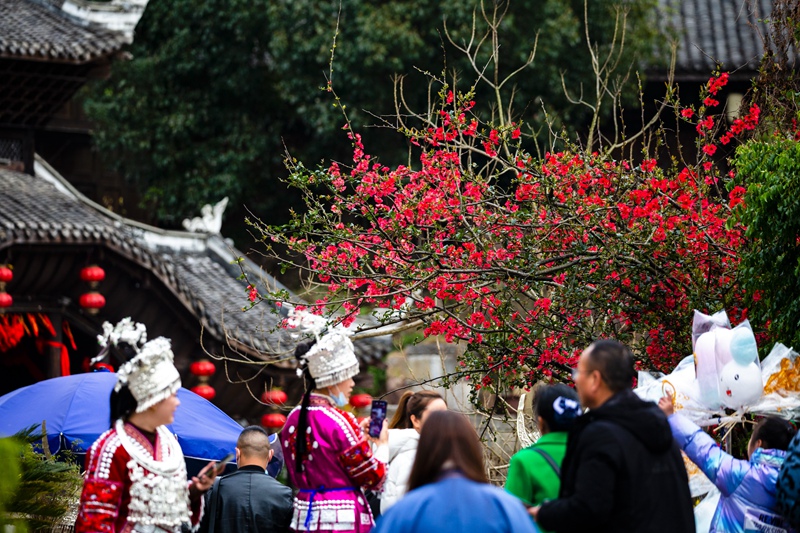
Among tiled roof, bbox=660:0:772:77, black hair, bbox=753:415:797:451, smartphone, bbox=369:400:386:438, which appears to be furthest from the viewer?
tiled roof, bbox=660:0:772:77

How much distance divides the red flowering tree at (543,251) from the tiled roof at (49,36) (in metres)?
6.73

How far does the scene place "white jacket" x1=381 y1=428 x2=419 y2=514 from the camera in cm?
605

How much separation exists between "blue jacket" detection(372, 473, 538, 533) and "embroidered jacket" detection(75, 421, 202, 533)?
55.2 inches

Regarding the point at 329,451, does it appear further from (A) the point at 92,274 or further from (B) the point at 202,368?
(B) the point at 202,368

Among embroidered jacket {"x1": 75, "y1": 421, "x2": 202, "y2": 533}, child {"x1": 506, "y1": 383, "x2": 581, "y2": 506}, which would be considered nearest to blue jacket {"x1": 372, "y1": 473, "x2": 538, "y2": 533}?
child {"x1": 506, "y1": 383, "x2": 581, "y2": 506}

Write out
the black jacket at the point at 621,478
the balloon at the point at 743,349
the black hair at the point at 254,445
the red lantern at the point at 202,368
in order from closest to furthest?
1. the black jacket at the point at 621,478
2. the balloon at the point at 743,349
3. the black hair at the point at 254,445
4. the red lantern at the point at 202,368

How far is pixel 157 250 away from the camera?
16.4 m

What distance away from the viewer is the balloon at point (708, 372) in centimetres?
571

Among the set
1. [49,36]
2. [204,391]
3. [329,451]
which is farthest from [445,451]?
[49,36]

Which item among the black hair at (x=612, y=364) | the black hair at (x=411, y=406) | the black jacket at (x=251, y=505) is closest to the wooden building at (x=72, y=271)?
the black jacket at (x=251, y=505)

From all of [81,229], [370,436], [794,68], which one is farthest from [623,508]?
[81,229]

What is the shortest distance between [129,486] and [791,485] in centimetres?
282

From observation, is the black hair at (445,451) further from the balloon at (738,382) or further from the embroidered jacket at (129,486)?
the balloon at (738,382)

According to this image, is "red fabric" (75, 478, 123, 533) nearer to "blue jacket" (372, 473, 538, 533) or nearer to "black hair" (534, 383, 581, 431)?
"blue jacket" (372, 473, 538, 533)
